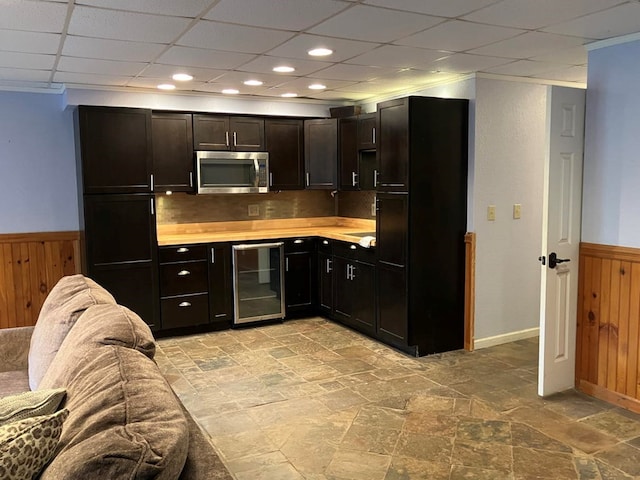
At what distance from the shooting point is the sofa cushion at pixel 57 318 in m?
2.45

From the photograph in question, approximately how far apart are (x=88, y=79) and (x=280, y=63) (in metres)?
1.74

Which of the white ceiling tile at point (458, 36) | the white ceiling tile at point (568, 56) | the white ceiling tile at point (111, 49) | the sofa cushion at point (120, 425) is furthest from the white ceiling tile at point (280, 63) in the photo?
the sofa cushion at point (120, 425)

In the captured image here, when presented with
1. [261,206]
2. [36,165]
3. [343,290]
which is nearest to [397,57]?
[343,290]

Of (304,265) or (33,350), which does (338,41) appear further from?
(304,265)

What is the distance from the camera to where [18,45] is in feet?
10.9

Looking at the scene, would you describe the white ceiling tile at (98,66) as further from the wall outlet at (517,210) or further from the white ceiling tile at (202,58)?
the wall outlet at (517,210)

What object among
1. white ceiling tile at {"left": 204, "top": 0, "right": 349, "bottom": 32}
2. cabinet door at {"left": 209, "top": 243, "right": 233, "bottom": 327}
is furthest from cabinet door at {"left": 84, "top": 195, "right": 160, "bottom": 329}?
white ceiling tile at {"left": 204, "top": 0, "right": 349, "bottom": 32}

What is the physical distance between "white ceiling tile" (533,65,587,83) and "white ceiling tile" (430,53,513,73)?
672mm

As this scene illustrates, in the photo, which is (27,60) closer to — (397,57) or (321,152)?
(397,57)

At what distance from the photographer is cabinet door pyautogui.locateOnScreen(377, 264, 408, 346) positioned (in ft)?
14.7

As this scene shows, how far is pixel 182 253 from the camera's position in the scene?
512 centimetres

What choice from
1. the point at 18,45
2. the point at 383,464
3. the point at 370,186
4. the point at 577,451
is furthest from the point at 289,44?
the point at 577,451

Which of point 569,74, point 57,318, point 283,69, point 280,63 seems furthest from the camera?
point 569,74

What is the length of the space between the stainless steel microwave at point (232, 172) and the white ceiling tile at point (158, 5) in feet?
8.67
